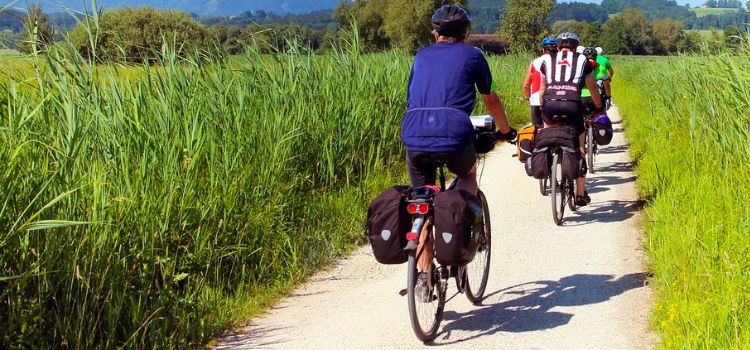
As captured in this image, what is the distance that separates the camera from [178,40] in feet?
25.1

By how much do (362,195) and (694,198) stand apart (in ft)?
9.72

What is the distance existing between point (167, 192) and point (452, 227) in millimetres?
1836

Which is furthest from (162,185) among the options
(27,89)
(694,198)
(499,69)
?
(499,69)

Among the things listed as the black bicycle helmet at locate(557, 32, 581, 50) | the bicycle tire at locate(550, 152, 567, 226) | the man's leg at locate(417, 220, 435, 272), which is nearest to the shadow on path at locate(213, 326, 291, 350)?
the man's leg at locate(417, 220, 435, 272)

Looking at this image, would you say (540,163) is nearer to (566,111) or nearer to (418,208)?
(566,111)

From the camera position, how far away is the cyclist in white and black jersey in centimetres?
853

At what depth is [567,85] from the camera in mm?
8562

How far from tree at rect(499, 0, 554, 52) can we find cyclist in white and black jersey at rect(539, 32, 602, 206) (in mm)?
54105

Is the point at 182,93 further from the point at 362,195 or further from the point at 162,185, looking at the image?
the point at 362,195

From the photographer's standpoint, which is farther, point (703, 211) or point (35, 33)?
point (703, 211)

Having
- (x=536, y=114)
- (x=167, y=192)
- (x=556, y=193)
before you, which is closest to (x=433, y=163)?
(x=167, y=192)

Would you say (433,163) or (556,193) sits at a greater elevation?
(433,163)

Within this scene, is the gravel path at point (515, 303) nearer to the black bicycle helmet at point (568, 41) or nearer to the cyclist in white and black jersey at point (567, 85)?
the cyclist in white and black jersey at point (567, 85)

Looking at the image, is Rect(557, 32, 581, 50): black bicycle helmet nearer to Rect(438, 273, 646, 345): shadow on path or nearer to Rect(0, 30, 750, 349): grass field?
Rect(0, 30, 750, 349): grass field
